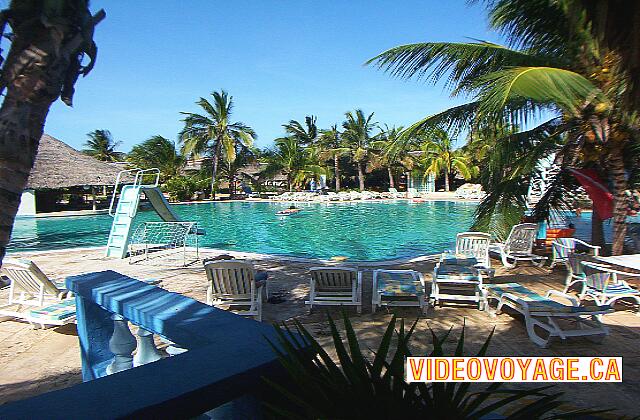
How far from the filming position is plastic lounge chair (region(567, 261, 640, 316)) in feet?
16.4

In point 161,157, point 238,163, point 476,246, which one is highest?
point 161,157

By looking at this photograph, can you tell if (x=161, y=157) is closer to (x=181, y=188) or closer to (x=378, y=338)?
(x=181, y=188)

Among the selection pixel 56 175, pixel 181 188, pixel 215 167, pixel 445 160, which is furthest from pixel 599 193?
pixel 215 167

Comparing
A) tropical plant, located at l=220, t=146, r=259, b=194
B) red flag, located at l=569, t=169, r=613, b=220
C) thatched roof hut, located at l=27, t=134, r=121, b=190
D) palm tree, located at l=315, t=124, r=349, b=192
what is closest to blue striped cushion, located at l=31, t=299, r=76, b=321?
red flag, located at l=569, t=169, r=613, b=220

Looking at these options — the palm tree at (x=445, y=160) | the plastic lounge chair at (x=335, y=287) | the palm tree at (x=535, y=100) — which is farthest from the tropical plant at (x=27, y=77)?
the palm tree at (x=445, y=160)

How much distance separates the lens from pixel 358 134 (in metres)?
37.2

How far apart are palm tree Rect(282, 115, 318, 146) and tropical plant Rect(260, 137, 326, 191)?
2.05 m

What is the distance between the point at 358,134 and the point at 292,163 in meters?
6.66

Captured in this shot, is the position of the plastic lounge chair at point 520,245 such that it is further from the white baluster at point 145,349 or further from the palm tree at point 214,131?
the palm tree at point 214,131

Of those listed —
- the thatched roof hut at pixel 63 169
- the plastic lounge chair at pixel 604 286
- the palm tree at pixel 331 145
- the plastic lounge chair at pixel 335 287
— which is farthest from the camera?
the palm tree at pixel 331 145

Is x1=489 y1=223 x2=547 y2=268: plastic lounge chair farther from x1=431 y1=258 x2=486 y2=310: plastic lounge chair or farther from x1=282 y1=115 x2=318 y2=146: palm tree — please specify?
x1=282 y1=115 x2=318 y2=146: palm tree

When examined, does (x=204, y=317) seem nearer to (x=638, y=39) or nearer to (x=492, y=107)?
(x=638, y=39)

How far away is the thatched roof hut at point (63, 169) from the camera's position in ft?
77.3

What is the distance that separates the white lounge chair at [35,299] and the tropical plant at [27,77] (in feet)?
10.3
